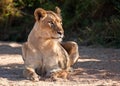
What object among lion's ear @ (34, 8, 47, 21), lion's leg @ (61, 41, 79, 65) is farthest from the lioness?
lion's leg @ (61, 41, 79, 65)

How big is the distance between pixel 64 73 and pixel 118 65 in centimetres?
196

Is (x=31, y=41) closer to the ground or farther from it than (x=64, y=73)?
farther from it

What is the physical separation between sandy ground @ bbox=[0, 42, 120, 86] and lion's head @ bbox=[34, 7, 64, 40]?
33.5 inches

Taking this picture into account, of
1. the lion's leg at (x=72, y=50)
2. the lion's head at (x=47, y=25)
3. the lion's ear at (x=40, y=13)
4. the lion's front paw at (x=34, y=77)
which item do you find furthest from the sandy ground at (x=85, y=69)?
the lion's ear at (x=40, y=13)

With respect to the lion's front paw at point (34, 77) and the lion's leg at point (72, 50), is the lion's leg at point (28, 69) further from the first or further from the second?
the lion's leg at point (72, 50)

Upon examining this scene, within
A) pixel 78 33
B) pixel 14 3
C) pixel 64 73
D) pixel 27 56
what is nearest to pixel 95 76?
pixel 64 73

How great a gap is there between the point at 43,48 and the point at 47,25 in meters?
0.46

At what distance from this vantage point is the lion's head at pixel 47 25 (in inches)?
342

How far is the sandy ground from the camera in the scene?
336 inches

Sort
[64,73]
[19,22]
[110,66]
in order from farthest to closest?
[19,22]
[110,66]
[64,73]

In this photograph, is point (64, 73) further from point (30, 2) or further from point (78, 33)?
point (30, 2)

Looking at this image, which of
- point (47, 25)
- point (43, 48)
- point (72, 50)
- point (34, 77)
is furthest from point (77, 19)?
point (34, 77)

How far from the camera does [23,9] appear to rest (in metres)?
17.7

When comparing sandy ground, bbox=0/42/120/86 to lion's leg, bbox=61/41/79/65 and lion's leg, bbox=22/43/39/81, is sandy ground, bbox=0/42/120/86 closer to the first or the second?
lion's leg, bbox=22/43/39/81
